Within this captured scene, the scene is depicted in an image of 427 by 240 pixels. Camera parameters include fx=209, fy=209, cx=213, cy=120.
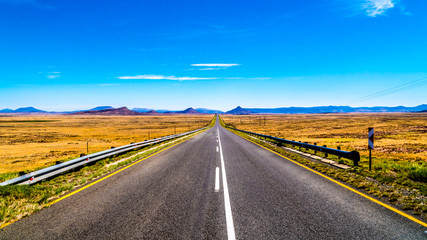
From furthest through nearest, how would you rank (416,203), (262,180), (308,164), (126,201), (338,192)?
(308,164)
(262,180)
(338,192)
(126,201)
(416,203)

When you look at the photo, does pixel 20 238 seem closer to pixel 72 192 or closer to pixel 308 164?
pixel 72 192

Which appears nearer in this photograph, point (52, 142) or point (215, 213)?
point (215, 213)

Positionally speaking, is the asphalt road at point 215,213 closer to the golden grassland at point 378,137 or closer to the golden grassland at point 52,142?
the golden grassland at point 378,137

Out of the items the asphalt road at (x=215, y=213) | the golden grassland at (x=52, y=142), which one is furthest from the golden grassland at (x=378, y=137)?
the golden grassland at (x=52, y=142)

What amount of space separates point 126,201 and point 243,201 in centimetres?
301

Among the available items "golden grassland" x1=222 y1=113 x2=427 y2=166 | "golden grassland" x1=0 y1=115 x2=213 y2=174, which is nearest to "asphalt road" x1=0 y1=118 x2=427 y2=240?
"golden grassland" x1=222 y1=113 x2=427 y2=166

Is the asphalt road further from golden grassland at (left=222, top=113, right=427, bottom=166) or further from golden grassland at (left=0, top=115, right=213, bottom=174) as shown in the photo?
golden grassland at (left=0, top=115, right=213, bottom=174)

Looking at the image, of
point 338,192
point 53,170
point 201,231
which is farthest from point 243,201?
point 53,170

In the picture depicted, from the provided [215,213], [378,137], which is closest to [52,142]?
[215,213]

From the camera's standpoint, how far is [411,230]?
381 cm

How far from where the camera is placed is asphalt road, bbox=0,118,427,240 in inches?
149

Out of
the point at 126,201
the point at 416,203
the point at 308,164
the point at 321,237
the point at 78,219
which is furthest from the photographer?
the point at 308,164

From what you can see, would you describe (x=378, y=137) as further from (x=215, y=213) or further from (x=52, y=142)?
(x=52, y=142)

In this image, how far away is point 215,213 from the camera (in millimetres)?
4633
